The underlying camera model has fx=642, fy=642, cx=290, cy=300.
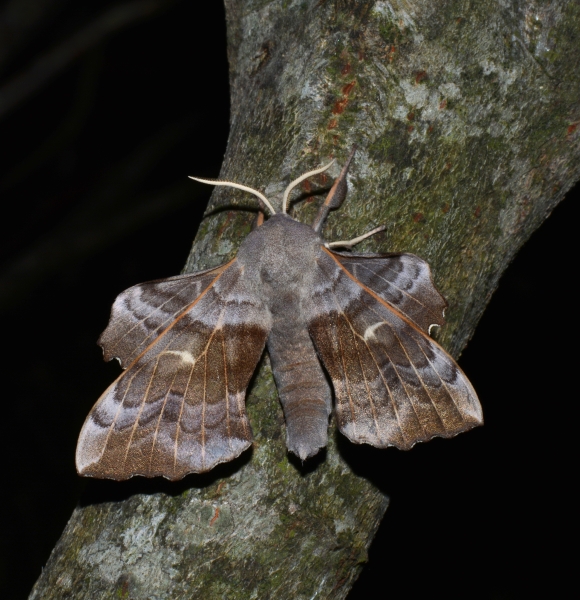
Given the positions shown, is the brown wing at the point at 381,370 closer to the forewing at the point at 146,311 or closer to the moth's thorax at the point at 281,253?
the moth's thorax at the point at 281,253

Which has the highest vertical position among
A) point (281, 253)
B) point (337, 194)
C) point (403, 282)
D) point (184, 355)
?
point (337, 194)

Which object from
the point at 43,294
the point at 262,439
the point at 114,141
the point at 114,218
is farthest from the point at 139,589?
the point at 114,141

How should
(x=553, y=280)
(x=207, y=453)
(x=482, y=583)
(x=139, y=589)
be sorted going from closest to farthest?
1. (x=139, y=589)
2. (x=207, y=453)
3. (x=482, y=583)
4. (x=553, y=280)

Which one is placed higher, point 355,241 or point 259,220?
point 355,241

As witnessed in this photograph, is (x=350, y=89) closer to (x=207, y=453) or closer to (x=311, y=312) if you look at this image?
(x=311, y=312)

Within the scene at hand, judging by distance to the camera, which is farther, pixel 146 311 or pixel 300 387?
pixel 146 311

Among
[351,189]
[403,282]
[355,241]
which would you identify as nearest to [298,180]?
[351,189]

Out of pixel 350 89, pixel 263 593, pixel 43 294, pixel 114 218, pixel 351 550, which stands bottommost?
pixel 43 294

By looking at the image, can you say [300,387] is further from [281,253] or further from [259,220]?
[259,220]
